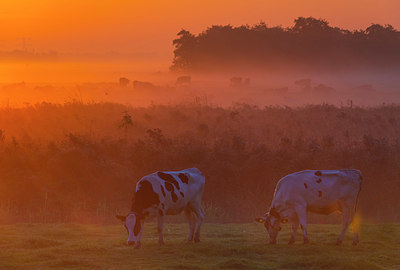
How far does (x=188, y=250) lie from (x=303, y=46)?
9953 cm

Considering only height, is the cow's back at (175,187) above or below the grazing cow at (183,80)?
below

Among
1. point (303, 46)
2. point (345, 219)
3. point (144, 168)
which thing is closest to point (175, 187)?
point (345, 219)

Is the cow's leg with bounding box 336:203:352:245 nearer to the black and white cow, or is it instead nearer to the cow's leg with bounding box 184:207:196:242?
the black and white cow

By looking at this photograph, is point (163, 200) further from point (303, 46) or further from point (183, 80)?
point (303, 46)

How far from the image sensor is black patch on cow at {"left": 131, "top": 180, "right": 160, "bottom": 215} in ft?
60.0

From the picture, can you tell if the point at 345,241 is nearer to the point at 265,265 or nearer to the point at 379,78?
the point at 265,265

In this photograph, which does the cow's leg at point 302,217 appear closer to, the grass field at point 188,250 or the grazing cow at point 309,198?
the grazing cow at point 309,198

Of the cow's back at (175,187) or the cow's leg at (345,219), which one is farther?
the cow's leg at (345,219)


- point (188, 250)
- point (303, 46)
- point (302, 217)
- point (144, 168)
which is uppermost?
point (303, 46)

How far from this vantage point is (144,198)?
1845 centimetres

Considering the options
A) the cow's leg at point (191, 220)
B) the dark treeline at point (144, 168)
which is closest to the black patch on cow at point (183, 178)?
the cow's leg at point (191, 220)

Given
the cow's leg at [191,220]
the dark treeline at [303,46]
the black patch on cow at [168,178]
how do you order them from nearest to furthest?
1. the black patch on cow at [168,178]
2. the cow's leg at [191,220]
3. the dark treeline at [303,46]

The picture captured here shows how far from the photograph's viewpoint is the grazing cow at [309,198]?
1950 centimetres

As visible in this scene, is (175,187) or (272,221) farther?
(272,221)
